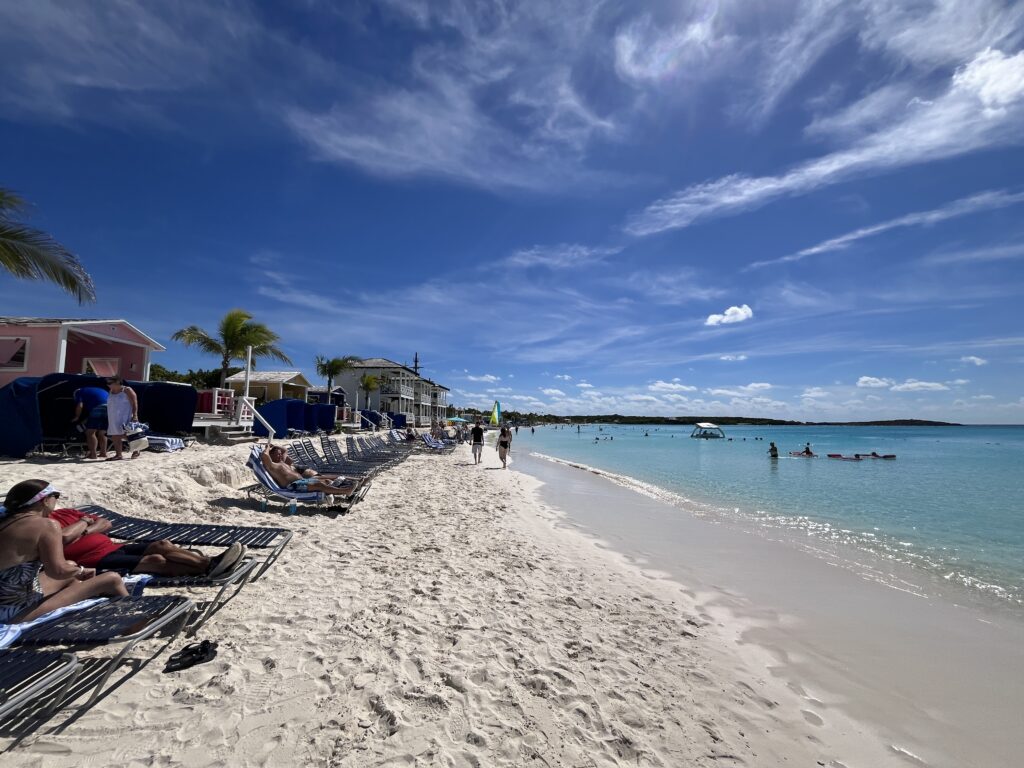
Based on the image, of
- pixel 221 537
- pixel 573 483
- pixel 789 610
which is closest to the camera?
pixel 221 537

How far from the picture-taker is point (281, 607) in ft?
13.0

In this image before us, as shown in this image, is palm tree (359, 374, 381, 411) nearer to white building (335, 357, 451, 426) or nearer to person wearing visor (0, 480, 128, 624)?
white building (335, 357, 451, 426)

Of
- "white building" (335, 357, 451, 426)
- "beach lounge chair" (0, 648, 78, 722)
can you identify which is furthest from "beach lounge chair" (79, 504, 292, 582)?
"white building" (335, 357, 451, 426)

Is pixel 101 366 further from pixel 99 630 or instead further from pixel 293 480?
pixel 99 630

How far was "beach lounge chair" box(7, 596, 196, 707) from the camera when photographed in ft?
8.30

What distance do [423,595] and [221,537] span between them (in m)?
1.97

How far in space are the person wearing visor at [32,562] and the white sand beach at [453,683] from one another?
76 cm

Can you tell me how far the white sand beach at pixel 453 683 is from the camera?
8.04 ft

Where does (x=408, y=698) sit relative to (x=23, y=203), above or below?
below

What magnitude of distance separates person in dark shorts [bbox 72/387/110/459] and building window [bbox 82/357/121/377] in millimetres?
7993

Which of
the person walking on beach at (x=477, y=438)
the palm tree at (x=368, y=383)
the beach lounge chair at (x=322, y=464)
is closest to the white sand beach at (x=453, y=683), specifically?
the beach lounge chair at (x=322, y=464)

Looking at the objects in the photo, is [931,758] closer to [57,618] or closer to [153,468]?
[57,618]

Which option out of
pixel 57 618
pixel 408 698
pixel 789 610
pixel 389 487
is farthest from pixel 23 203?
pixel 789 610

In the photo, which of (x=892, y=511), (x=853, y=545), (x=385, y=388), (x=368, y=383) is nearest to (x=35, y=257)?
(x=853, y=545)
